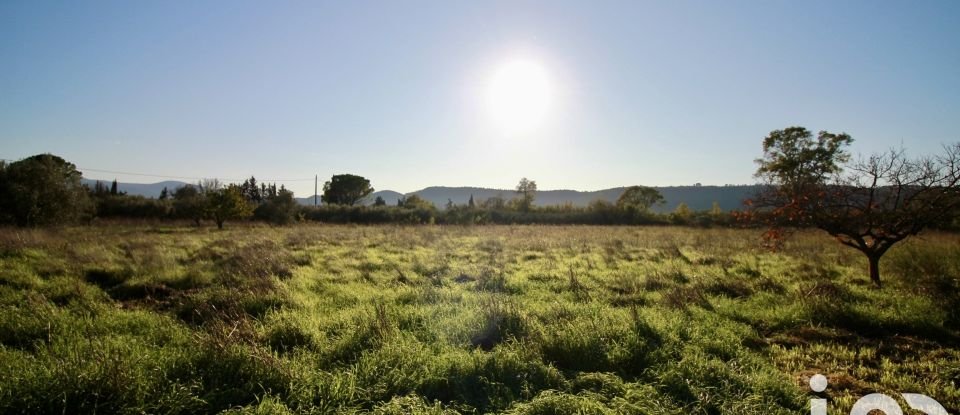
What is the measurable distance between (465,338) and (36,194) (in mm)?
32534

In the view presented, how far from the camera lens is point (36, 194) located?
82.3 feet

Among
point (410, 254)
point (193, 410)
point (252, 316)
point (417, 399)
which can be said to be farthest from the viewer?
point (410, 254)

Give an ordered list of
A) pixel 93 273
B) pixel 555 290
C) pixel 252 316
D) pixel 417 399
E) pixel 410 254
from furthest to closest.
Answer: pixel 410 254 < pixel 93 273 < pixel 555 290 < pixel 252 316 < pixel 417 399

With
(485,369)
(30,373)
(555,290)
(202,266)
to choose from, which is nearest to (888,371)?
(485,369)

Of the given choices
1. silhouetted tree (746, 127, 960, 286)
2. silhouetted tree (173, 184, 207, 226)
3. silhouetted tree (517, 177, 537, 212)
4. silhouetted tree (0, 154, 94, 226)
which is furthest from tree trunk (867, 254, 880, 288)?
silhouetted tree (517, 177, 537, 212)

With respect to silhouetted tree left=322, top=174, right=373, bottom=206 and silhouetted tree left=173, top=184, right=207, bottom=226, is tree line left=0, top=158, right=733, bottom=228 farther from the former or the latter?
silhouetted tree left=322, top=174, right=373, bottom=206

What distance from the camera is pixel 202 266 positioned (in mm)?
11906

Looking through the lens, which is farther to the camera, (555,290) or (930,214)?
(555,290)

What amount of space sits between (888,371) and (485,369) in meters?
4.95

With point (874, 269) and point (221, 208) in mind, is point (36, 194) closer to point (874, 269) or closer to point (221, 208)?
point (221, 208)

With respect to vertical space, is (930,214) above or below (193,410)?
above

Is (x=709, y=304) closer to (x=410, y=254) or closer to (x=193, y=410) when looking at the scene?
(x=193, y=410)

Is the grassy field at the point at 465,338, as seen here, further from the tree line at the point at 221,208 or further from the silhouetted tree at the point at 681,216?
the silhouetted tree at the point at 681,216

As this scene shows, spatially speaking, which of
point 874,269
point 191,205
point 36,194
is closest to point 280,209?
point 191,205
